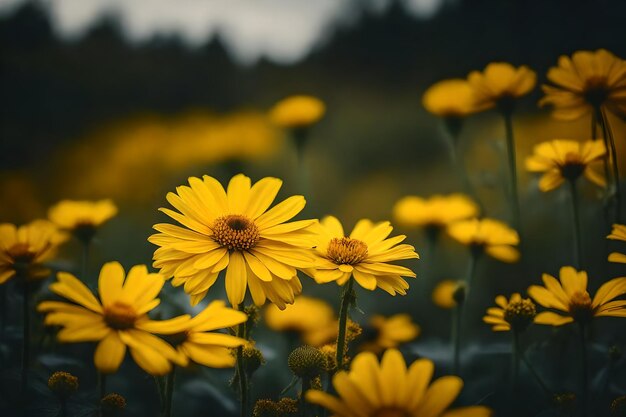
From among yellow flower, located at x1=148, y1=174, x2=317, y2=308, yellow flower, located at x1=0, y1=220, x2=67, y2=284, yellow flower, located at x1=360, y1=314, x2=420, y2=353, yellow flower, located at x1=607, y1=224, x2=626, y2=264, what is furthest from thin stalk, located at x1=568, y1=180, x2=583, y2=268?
yellow flower, located at x1=0, y1=220, x2=67, y2=284

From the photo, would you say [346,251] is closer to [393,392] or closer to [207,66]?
[393,392]

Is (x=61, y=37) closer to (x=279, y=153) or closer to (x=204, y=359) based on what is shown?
(x=279, y=153)

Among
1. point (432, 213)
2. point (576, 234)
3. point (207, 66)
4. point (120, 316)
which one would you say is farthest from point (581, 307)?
point (207, 66)

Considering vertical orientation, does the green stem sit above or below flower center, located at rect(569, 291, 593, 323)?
above

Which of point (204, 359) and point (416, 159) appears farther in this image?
point (416, 159)

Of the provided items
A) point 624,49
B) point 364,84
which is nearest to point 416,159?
point 364,84

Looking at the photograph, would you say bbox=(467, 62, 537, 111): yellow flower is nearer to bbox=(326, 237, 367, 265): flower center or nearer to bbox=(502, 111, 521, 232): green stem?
bbox=(502, 111, 521, 232): green stem
